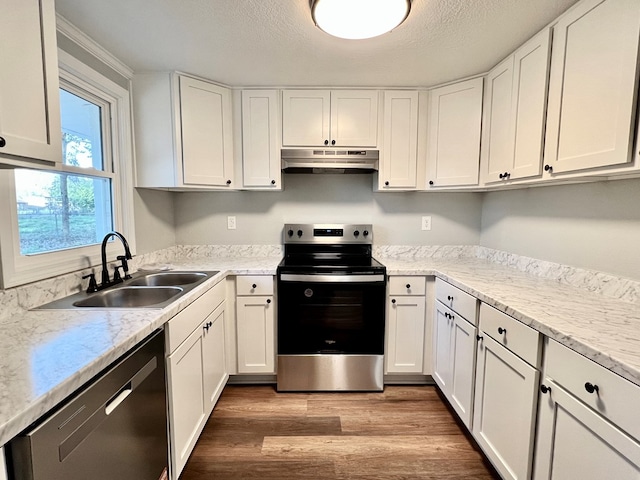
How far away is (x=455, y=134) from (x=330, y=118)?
96cm

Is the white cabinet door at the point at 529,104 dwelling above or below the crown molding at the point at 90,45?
below

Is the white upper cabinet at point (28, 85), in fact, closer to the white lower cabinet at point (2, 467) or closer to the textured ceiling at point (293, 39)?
the textured ceiling at point (293, 39)

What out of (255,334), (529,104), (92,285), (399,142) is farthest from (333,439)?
(529,104)

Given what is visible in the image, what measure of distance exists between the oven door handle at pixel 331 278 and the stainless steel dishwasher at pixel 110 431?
958 millimetres

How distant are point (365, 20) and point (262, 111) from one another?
47.1 inches

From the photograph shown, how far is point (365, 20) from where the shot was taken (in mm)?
1245

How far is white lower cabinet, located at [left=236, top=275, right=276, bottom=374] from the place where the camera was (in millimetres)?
2080

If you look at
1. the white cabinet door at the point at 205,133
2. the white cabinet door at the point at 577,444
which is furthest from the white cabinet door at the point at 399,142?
the white cabinet door at the point at 577,444

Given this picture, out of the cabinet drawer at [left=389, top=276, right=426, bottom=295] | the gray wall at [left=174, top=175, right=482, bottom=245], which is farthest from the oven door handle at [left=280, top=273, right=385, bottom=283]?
the gray wall at [left=174, top=175, right=482, bottom=245]

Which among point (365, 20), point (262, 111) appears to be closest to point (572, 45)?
point (365, 20)

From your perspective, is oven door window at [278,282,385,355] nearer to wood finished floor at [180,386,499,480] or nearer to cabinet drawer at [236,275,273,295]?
cabinet drawer at [236,275,273,295]

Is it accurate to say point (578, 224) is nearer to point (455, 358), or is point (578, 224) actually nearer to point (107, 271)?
point (455, 358)

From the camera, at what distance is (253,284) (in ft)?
6.81

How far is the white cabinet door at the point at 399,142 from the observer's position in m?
2.25
